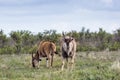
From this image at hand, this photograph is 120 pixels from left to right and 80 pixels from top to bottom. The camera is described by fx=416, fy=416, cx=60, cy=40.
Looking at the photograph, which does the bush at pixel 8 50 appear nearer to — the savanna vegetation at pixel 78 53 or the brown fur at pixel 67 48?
the savanna vegetation at pixel 78 53

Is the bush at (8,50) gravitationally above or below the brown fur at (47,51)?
below

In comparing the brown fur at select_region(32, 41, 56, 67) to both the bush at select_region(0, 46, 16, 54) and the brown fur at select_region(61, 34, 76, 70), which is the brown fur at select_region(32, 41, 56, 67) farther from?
the bush at select_region(0, 46, 16, 54)

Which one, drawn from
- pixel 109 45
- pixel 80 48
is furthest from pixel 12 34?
pixel 109 45

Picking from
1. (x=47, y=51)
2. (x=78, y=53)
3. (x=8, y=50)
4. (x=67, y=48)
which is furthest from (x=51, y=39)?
(x=67, y=48)

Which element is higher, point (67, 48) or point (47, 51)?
point (67, 48)

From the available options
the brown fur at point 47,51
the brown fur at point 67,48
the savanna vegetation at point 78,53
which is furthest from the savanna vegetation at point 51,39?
the brown fur at point 67,48

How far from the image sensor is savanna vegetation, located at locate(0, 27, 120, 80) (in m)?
16.0

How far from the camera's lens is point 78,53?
103ft

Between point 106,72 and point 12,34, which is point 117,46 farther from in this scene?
point 106,72

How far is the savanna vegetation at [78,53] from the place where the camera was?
15984 mm

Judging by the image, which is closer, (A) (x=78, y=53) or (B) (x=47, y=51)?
(B) (x=47, y=51)

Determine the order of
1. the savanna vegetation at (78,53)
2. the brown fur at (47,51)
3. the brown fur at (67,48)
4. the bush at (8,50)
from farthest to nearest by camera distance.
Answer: the bush at (8,50), the brown fur at (47,51), the brown fur at (67,48), the savanna vegetation at (78,53)

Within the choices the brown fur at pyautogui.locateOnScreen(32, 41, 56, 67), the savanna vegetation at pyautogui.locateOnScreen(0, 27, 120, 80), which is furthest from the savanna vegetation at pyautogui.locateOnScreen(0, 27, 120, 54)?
the brown fur at pyautogui.locateOnScreen(32, 41, 56, 67)

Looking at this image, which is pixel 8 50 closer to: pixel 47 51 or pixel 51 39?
pixel 51 39
